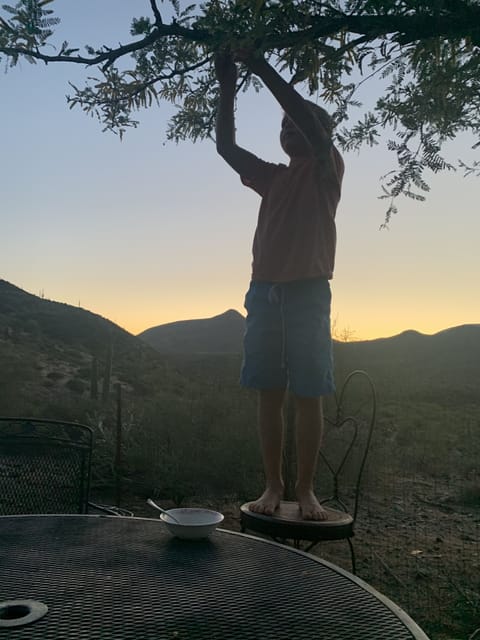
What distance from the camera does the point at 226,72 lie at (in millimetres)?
1972

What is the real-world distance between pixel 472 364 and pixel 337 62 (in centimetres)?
2591

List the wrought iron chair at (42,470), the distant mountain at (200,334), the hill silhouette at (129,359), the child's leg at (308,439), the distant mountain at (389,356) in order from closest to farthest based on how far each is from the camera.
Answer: the child's leg at (308,439) → the wrought iron chair at (42,470) → the hill silhouette at (129,359) → the distant mountain at (389,356) → the distant mountain at (200,334)

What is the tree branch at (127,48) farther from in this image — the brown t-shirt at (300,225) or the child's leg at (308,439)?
the child's leg at (308,439)

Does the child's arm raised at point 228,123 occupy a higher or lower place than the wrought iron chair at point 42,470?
higher

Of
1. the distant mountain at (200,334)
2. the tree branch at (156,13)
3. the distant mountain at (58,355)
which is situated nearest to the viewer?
the tree branch at (156,13)

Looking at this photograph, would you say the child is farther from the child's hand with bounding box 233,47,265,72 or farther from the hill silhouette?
the hill silhouette

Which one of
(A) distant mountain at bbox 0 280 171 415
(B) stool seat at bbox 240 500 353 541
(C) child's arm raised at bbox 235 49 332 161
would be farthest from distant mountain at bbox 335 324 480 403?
(C) child's arm raised at bbox 235 49 332 161

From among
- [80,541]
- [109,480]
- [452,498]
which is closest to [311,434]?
[80,541]

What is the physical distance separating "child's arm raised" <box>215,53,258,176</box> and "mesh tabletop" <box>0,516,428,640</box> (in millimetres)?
1280

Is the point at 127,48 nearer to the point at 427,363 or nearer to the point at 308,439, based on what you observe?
the point at 308,439

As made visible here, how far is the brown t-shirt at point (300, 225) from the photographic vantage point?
7.05 ft

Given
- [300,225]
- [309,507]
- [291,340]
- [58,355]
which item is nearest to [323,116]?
[300,225]

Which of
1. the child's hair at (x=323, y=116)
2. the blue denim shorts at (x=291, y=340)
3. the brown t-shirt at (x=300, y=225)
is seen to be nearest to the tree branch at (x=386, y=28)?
the child's hair at (x=323, y=116)

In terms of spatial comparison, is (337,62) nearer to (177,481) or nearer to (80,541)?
(80,541)
